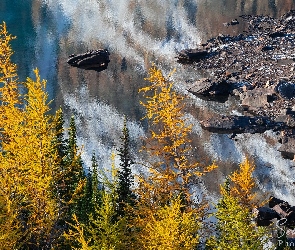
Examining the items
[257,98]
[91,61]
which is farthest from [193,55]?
[257,98]

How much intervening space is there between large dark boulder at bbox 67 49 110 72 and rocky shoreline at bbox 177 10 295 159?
14048 mm

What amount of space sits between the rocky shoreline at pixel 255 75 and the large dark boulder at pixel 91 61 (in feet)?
46.1

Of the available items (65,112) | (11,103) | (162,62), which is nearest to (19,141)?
(11,103)

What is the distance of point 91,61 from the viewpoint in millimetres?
90062

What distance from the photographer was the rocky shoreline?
68.9 metres

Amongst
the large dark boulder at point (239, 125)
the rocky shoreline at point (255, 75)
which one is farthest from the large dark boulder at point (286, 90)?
the large dark boulder at point (239, 125)

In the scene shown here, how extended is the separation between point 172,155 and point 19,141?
908 centimetres

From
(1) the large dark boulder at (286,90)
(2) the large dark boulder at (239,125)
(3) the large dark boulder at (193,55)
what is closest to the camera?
(2) the large dark boulder at (239,125)

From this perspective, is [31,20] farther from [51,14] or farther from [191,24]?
[191,24]

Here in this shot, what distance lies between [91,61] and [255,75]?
1175 inches

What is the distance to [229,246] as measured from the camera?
1027 inches

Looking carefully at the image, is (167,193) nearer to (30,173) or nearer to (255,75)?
(30,173)

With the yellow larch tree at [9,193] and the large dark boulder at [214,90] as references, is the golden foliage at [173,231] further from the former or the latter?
the large dark boulder at [214,90]

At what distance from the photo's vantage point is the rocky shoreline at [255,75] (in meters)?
68.9
